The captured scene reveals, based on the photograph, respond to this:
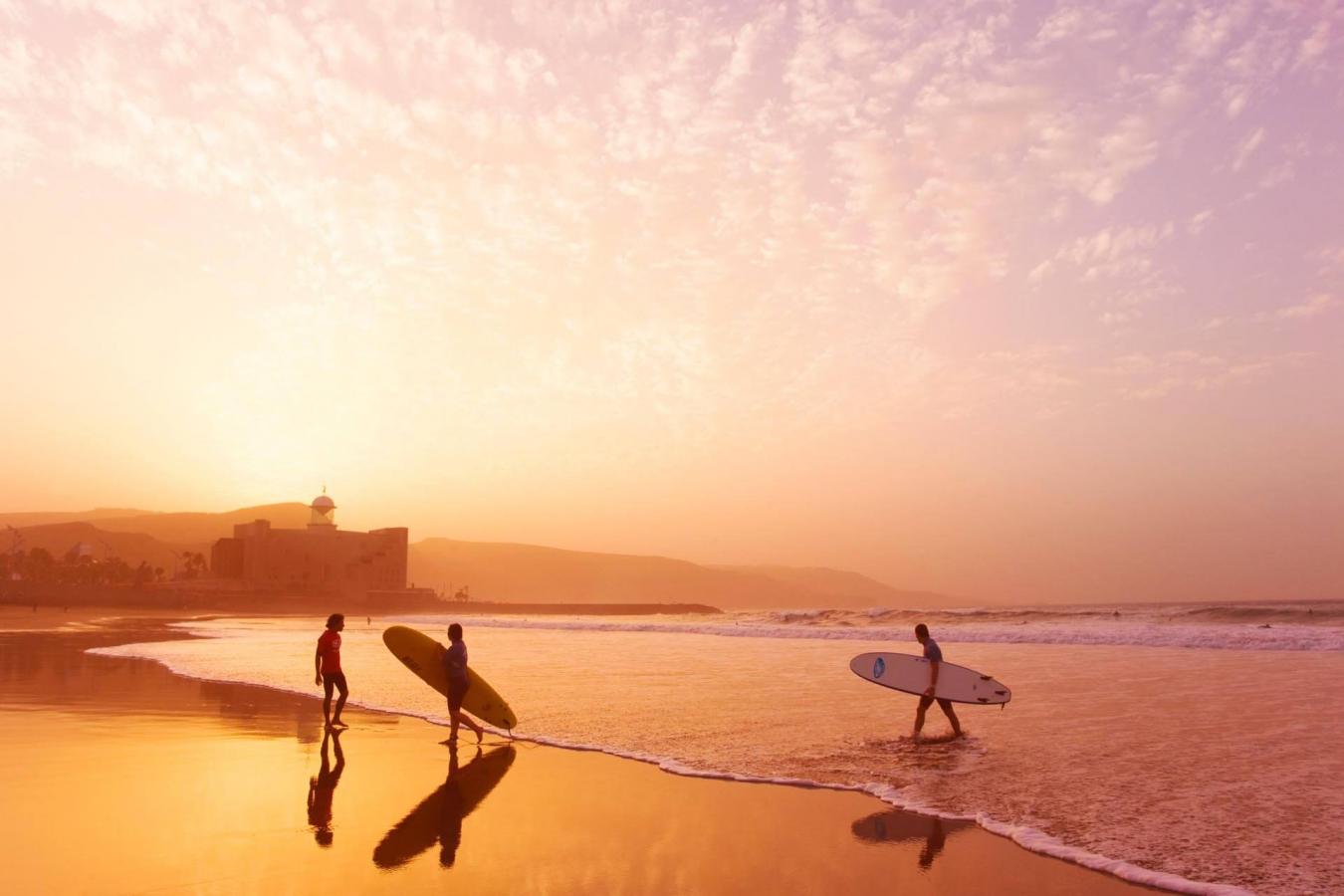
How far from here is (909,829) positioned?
8.77 meters

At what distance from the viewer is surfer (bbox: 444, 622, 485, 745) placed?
1340 cm

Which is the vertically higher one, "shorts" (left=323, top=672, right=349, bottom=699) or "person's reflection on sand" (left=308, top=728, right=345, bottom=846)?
"shorts" (left=323, top=672, right=349, bottom=699)

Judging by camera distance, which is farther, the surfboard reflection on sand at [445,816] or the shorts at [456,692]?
the shorts at [456,692]

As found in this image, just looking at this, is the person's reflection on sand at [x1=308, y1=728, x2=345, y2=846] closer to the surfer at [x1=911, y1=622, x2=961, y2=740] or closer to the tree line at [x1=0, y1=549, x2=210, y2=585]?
the surfer at [x1=911, y1=622, x2=961, y2=740]

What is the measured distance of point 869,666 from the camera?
16.7 metres

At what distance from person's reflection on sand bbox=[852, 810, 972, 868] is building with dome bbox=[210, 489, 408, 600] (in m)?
133

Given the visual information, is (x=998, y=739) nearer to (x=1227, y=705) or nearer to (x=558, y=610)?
(x=1227, y=705)

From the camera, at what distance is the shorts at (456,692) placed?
44.4 ft

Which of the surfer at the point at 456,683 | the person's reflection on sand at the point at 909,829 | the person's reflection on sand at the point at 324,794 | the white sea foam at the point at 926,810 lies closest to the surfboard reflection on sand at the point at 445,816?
the person's reflection on sand at the point at 324,794

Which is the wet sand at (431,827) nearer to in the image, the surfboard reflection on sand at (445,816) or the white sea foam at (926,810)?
the surfboard reflection on sand at (445,816)

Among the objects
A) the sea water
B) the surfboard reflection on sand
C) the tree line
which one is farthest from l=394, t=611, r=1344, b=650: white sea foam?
the tree line

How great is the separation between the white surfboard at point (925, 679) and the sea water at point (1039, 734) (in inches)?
19.9

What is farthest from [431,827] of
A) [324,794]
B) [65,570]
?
[65,570]

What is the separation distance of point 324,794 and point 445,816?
1.67 metres
